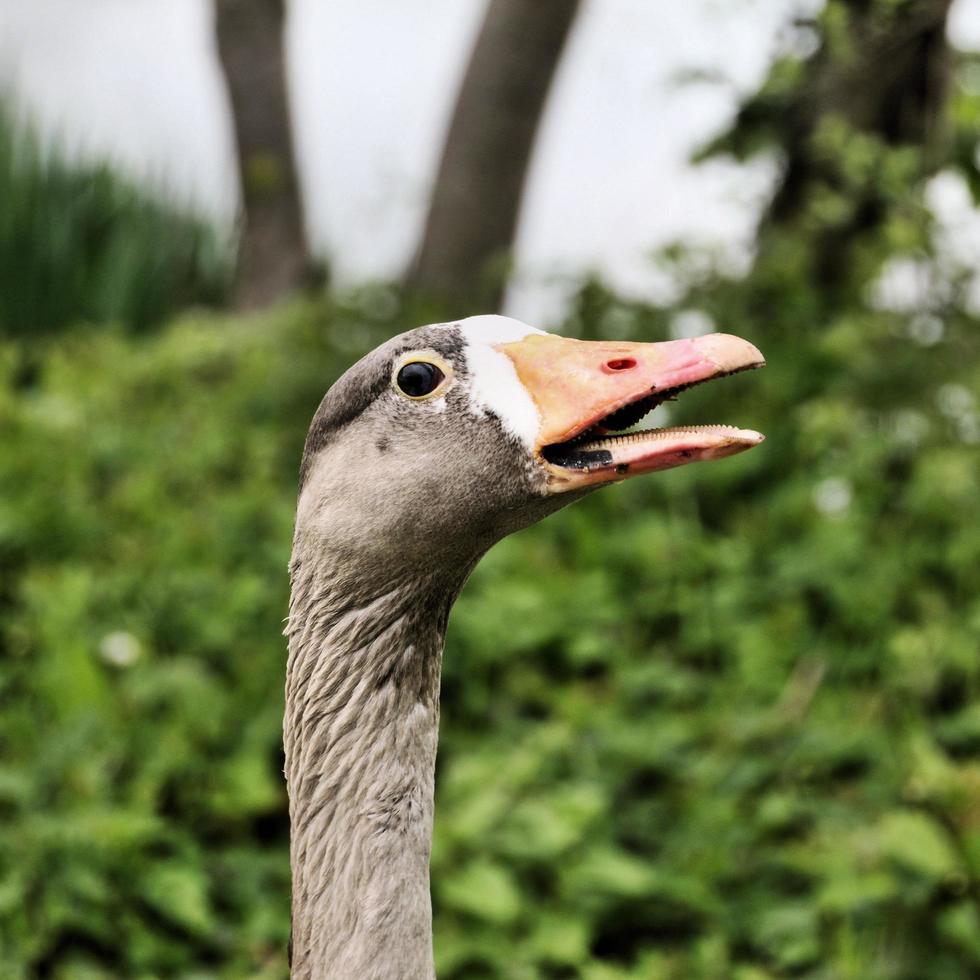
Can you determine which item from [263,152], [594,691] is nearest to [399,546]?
[594,691]

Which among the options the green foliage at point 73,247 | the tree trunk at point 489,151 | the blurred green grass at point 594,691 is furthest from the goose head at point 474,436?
the green foliage at point 73,247

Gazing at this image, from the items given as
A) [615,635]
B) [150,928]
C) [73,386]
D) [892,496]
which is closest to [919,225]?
[892,496]

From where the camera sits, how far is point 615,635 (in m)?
4.40

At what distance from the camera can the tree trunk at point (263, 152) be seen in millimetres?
7055

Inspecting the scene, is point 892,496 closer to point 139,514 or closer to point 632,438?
point 139,514

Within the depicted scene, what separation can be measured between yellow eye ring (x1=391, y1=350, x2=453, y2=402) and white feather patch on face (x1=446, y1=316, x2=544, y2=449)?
→ 4 centimetres

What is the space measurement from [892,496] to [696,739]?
1465 millimetres

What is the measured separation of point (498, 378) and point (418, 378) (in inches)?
5.0

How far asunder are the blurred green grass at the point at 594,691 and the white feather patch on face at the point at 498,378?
Answer: 6.51ft

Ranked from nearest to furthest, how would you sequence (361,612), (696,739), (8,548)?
(361,612) < (696,739) < (8,548)

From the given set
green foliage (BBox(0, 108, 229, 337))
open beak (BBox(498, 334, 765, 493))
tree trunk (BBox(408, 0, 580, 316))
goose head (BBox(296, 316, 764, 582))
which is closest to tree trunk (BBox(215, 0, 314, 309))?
green foliage (BBox(0, 108, 229, 337))

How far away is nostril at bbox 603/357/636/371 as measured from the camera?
1513 millimetres

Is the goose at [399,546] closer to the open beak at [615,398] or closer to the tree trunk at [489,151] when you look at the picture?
the open beak at [615,398]

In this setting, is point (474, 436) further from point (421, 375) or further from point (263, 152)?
point (263, 152)
